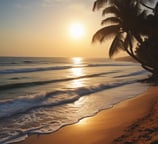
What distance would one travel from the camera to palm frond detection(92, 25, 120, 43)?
16.0 meters

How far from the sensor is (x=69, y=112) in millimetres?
9297

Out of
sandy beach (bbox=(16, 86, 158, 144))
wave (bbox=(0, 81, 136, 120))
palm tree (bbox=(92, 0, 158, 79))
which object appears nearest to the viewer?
sandy beach (bbox=(16, 86, 158, 144))

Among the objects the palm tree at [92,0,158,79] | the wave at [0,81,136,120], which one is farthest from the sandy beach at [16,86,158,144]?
the palm tree at [92,0,158,79]

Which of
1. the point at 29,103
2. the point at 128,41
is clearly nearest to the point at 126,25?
the point at 128,41

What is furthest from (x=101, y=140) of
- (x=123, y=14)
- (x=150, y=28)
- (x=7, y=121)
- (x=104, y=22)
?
(x=104, y=22)

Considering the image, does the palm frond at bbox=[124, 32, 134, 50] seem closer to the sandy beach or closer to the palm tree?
the palm tree

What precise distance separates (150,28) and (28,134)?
32.2 feet

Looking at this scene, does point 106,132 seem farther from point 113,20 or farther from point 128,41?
point 113,20

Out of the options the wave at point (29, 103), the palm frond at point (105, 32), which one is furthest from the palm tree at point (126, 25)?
the wave at point (29, 103)

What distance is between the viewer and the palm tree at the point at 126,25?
1427 cm

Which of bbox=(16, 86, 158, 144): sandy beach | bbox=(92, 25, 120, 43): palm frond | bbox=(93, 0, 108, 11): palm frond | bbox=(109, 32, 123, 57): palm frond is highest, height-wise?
bbox=(93, 0, 108, 11): palm frond

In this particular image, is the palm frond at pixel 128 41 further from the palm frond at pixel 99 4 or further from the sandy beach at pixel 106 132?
the sandy beach at pixel 106 132

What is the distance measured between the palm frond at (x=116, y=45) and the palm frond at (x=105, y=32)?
1.12ft

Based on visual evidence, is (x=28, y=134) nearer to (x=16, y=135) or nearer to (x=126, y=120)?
(x=16, y=135)
